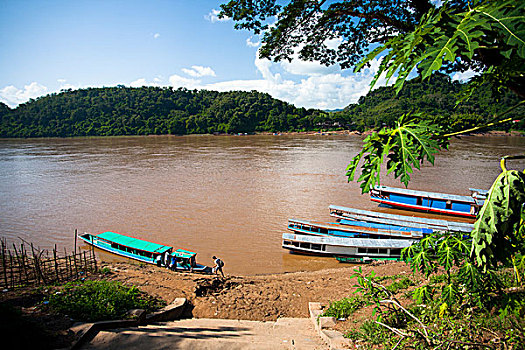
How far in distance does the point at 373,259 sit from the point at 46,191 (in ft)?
68.3

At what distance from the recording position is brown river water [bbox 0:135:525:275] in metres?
12.2

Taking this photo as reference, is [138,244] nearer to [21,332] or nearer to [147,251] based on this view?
[147,251]

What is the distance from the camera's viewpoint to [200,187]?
67.5 ft

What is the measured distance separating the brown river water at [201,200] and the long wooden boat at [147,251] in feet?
1.73

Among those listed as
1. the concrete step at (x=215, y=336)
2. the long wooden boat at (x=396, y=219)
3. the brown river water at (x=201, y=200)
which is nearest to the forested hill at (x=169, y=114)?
the brown river water at (x=201, y=200)

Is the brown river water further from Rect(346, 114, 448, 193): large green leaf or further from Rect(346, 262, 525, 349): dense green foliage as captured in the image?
Rect(346, 114, 448, 193): large green leaf

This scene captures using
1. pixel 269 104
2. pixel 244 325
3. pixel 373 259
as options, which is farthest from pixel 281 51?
pixel 269 104

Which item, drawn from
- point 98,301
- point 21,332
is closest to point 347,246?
point 98,301

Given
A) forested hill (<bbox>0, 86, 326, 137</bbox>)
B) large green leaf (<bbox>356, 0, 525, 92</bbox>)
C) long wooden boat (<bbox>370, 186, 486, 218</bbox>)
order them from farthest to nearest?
forested hill (<bbox>0, 86, 326, 137</bbox>), long wooden boat (<bbox>370, 186, 486, 218</bbox>), large green leaf (<bbox>356, 0, 525, 92</bbox>)

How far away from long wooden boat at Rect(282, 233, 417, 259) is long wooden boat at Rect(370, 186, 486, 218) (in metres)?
5.18

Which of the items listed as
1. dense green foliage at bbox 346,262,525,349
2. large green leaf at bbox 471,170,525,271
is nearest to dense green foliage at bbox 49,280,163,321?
dense green foliage at bbox 346,262,525,349

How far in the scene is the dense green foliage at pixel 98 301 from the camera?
4.74 meters

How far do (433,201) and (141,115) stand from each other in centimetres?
8462

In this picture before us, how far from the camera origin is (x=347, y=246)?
1052 cm
